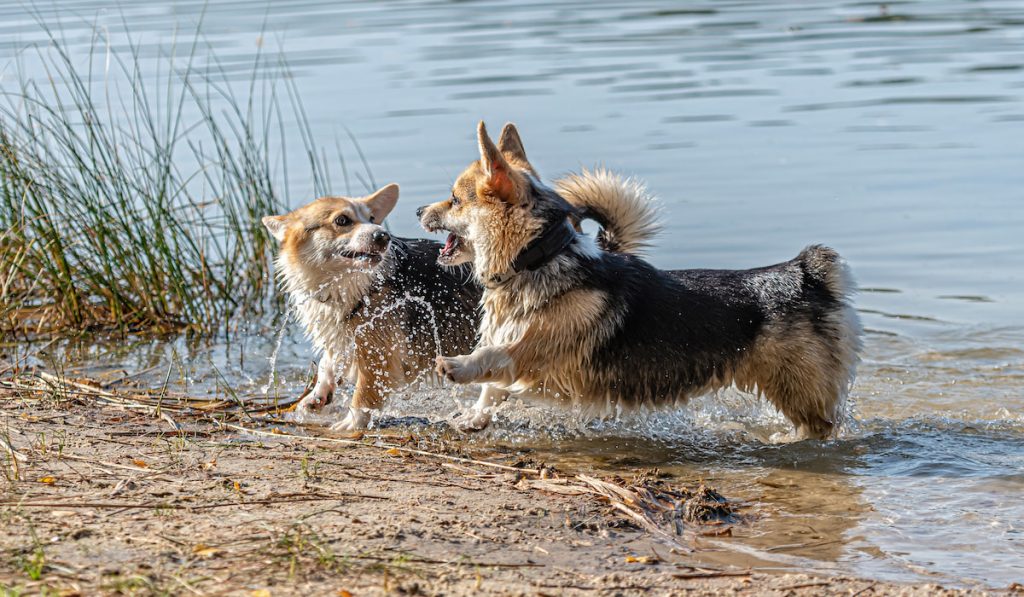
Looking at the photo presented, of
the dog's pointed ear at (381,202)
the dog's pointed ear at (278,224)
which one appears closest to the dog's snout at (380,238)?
the dog's pointed ear at (381,202)

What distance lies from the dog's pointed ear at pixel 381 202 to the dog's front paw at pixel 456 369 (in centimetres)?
137

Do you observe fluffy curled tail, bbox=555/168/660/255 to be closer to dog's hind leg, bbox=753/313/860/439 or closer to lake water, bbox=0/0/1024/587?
lake water, bbox=0/0/1024/587

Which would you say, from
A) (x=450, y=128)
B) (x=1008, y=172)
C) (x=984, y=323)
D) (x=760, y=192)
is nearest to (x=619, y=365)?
(x=984, y=323)

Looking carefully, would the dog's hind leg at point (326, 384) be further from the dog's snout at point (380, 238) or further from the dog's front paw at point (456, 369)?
the dog's front paw at point (456, 369)

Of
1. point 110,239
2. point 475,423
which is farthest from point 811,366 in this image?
point 110,239

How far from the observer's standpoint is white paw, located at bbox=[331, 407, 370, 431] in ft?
19.3

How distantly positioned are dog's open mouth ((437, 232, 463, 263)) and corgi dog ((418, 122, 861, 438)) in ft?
0.04

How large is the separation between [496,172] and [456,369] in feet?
2.85

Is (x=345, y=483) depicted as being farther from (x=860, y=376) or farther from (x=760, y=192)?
(x=760, y=192)

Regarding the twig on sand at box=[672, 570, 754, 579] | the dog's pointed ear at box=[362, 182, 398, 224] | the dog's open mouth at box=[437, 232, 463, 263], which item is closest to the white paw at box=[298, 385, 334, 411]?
the dog's pointed ear at box=[362, 182, 398, 224]

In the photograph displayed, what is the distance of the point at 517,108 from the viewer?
525 inches

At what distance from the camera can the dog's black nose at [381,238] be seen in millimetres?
5652

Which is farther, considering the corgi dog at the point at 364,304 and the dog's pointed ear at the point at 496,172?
the corgi dog at the point at 364,304

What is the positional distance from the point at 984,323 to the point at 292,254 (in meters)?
4.44
